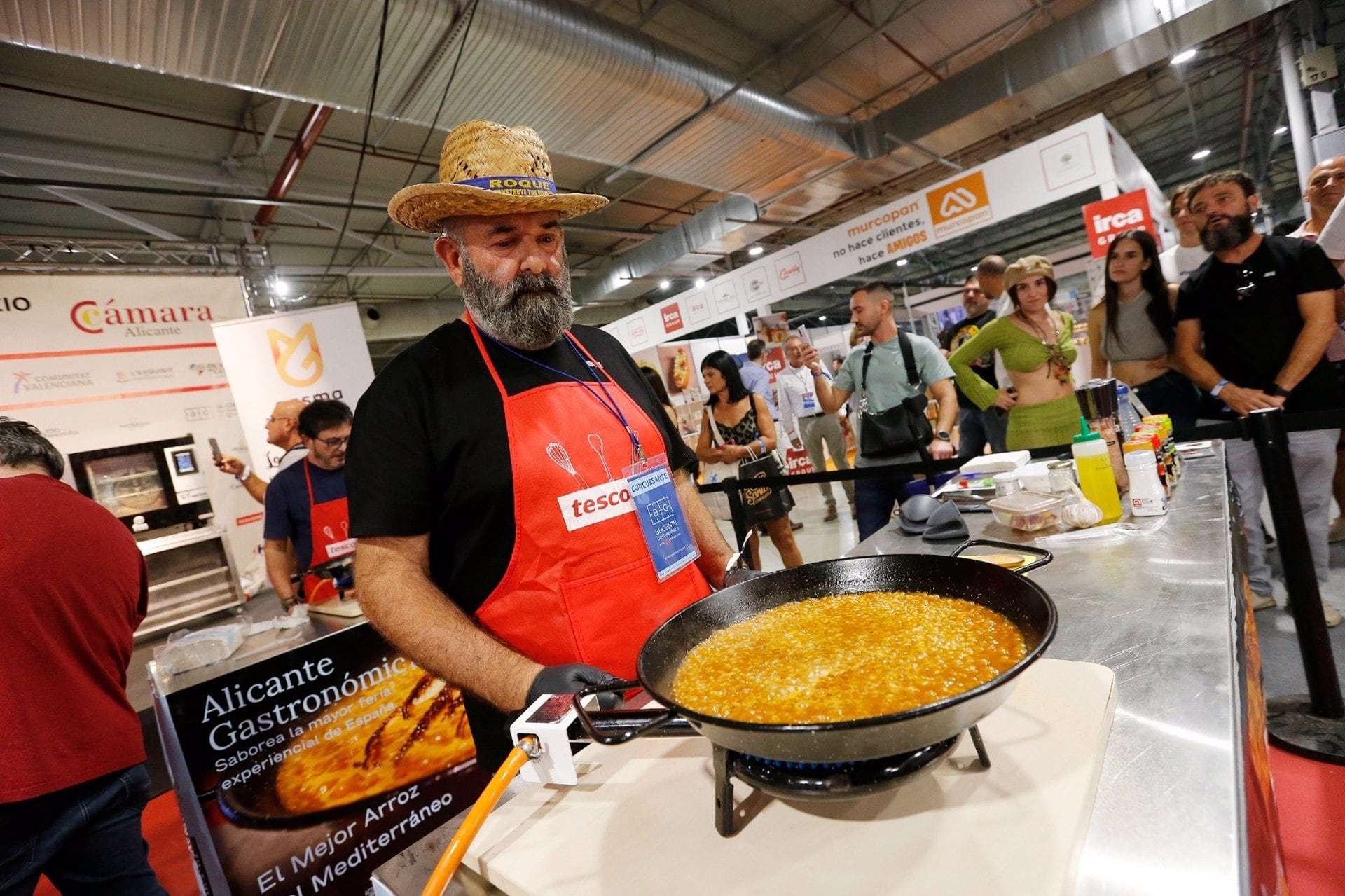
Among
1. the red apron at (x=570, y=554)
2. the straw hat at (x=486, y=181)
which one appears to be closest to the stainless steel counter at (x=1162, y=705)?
the red apron at (x=570, y=554)

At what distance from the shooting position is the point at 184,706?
6.73 ft

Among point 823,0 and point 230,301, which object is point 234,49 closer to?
point 230,301

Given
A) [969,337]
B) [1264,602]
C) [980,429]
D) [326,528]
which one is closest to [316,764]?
[326,528]

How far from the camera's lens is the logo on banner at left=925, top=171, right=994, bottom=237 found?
6324 millimetres

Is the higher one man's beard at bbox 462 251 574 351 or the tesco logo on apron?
man's beard at bbox 462 251 574 351

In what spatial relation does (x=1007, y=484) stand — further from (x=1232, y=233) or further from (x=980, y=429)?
(x=980, y=429)

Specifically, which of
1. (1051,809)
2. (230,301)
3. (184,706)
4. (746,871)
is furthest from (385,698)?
(230,301)

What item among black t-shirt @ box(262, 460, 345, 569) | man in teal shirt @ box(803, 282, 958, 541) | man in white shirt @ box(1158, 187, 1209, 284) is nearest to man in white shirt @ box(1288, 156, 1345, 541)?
man in white shirt @ box(1158, 187, 1209, 284)

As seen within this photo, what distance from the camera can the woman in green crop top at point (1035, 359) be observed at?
120 inches

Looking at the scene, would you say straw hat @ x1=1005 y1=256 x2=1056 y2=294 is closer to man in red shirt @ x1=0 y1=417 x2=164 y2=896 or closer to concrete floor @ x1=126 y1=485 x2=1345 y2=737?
concrete floor @ x1=126 y1=485 x2=1345 y2=737

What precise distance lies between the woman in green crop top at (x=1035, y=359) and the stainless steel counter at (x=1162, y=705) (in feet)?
5.36

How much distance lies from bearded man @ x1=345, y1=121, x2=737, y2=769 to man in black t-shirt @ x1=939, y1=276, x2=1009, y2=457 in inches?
135

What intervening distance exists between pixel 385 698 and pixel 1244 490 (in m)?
3.84

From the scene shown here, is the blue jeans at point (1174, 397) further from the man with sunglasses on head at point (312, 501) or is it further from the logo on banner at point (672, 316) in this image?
the logo on banner at point (672, 316)
